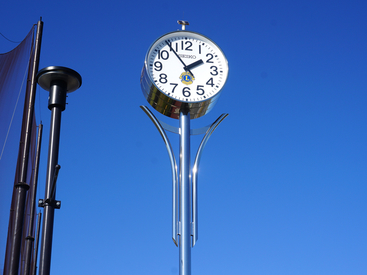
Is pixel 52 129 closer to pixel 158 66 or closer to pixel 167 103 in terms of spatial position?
pixel 167 103

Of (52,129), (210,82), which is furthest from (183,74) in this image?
(52,129)

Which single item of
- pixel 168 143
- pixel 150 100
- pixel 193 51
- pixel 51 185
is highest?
pixel 193 51

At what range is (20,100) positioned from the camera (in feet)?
33.7

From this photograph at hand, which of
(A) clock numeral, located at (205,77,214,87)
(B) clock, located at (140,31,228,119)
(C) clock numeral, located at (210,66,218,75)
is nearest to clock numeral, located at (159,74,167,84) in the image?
(B) clock, located at (140,31,228,119)

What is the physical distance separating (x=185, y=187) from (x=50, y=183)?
2812 millimetres

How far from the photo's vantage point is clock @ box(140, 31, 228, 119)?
754 centimetres

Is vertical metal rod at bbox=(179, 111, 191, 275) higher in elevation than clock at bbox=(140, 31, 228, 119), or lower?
lower

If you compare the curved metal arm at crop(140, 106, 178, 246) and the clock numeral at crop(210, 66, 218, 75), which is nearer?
the curved metal arm at crop(140, 106, 178, 246)

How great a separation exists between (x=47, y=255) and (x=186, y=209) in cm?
289

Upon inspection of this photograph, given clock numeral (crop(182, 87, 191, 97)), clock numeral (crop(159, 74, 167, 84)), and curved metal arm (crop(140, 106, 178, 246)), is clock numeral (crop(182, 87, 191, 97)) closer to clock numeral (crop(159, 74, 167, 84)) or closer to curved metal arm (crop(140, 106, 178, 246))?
clock numeral (crop(159, 74, 167, 84))

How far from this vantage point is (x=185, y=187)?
7.04 meters

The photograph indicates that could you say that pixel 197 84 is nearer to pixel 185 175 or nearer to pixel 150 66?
pixel 150 66

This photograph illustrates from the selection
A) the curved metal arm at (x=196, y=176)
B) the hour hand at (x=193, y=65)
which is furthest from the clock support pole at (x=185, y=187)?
the hour hand at (x=193, y=65)

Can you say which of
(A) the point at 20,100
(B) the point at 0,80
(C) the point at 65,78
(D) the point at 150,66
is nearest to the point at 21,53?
(B) the point at 0,80
